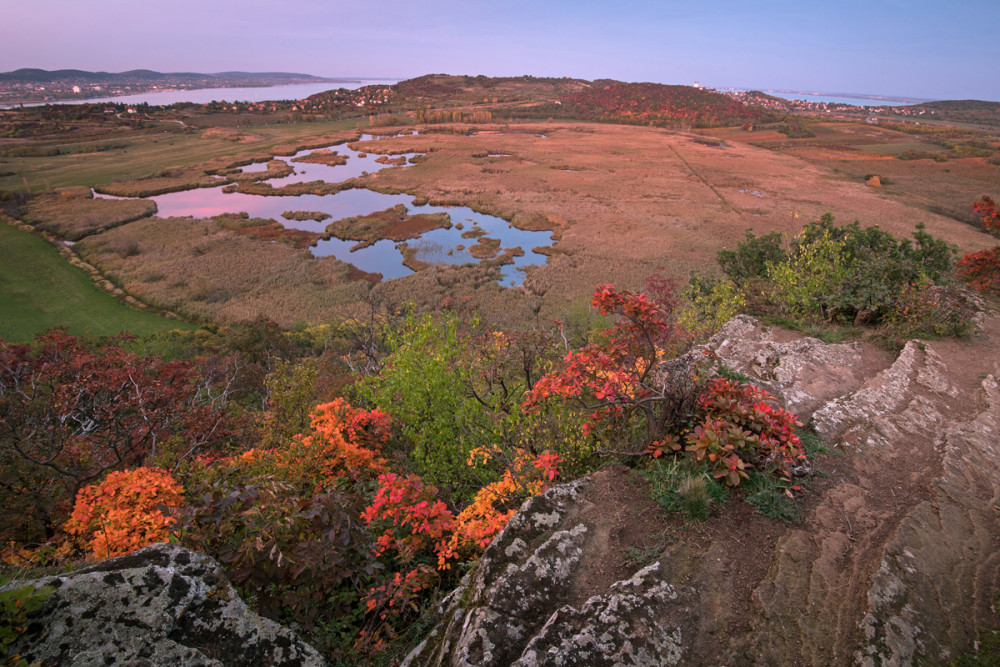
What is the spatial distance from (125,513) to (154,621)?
2.91 m

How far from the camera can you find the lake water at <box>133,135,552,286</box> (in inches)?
Answer: 1870

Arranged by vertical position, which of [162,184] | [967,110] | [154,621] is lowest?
[154,621]

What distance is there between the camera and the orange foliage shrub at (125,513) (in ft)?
18.4

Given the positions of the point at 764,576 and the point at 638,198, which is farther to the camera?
the point at 638,198

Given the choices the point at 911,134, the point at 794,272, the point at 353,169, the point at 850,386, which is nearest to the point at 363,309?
the point at 794,272

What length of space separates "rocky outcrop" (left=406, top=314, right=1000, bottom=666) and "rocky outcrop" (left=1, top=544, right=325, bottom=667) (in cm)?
157

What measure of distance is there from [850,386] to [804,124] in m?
174

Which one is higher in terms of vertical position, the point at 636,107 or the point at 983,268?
the point at 636,107

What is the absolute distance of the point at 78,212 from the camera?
56.4 m

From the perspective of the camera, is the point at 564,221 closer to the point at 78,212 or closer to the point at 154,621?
the point at 154,621

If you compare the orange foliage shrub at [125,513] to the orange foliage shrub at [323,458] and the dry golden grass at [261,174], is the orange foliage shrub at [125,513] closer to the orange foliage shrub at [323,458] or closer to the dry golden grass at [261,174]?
the orange foliage shrub at [323,458]

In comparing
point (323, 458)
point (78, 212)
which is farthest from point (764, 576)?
point (78, 212)

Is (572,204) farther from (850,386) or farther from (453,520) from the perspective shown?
(453,520)

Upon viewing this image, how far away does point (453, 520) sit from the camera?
6.47 metres
